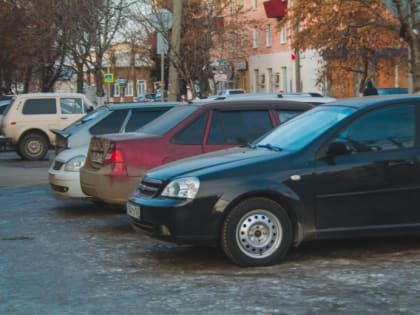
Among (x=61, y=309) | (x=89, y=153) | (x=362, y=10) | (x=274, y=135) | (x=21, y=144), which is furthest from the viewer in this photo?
(x=362, y=10)

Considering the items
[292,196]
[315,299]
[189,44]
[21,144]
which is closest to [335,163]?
[292,196]

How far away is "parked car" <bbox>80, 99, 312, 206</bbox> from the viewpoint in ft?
32.7

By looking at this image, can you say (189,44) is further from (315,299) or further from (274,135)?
(315,299)

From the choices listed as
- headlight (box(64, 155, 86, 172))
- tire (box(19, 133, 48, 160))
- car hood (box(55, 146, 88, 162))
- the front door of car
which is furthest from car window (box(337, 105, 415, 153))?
tire (box(19, 133, 48, 160))

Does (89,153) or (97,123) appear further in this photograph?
(97,123)

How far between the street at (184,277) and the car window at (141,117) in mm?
2643

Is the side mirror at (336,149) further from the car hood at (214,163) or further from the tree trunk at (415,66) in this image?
the tree trunk at (415,66)

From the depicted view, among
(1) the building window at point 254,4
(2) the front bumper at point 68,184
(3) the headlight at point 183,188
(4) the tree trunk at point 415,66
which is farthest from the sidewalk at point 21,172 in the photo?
(1) the building window at point 254,4

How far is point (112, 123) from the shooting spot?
12.9 metres

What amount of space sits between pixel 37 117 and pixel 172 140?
1460cm

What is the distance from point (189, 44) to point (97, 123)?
84.8ft

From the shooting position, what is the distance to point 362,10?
3209cm

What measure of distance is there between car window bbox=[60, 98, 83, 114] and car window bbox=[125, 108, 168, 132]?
11.4 metres

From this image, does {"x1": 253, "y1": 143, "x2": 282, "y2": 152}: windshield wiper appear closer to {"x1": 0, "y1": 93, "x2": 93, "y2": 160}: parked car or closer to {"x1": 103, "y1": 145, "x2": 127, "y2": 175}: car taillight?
{"x1": 103, "y1": 145, "x2": 127, "y2": 175}: car taillight
